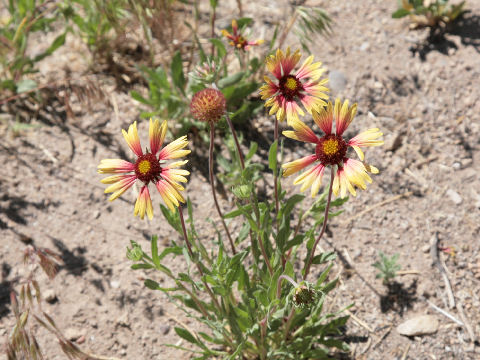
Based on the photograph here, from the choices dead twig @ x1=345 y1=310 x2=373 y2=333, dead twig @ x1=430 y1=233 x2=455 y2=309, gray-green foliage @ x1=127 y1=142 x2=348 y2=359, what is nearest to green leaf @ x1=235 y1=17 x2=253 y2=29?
gray-green foliage @ x1=127 y1=142 x2=348 y2=359

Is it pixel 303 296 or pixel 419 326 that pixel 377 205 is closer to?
pixel 419 326

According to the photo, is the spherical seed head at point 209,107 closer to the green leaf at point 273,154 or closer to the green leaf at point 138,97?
the green leaf at point 273,154

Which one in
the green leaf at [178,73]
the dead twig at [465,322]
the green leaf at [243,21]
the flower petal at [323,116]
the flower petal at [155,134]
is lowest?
the flower petal at [155,134]

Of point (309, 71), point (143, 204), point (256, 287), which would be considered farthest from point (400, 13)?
point (143, 204)

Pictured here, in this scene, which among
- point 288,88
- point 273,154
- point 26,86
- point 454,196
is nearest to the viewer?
point 273,154

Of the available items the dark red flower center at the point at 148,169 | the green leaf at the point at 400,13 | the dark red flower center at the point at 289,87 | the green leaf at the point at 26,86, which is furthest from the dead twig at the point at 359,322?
the green leaf at the point at 26,86

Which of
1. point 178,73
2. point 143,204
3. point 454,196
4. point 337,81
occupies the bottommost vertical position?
point 143,204
